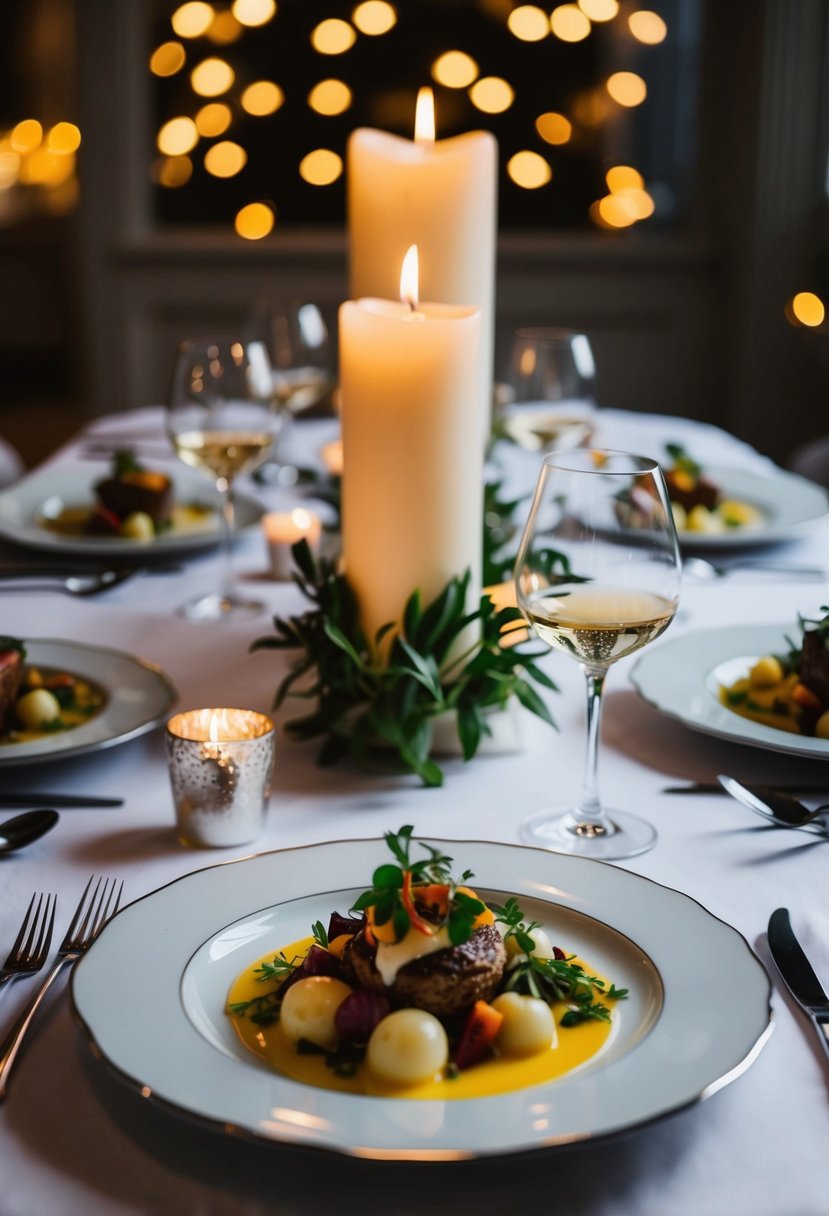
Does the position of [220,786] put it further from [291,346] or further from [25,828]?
[291,346]

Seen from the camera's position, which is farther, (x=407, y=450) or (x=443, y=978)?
(x=407, y=450)

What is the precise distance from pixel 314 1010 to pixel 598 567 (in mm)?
420

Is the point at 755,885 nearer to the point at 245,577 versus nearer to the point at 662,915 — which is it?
the point at 662,915

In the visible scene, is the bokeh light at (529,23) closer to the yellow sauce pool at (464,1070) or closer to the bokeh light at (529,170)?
the bokeh light at (529,170)

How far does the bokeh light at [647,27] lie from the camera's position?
16.6ft

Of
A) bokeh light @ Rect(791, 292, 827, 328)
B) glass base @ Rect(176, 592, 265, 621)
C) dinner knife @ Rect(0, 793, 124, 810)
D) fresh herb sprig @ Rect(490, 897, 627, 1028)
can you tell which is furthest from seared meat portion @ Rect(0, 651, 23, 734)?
bokeh light @ Rect(791, 292, 827, 328)

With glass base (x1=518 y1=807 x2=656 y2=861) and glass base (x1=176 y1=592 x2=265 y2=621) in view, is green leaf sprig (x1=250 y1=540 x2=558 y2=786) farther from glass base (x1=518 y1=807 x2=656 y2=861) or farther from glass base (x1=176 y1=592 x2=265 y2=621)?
glass base (x1=176 y1=592 x2=265 y2=621)

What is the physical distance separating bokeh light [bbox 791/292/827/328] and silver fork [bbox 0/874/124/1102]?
4392mm

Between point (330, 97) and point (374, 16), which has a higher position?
point (374, 16)

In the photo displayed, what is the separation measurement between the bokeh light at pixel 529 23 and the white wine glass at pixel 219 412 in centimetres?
424

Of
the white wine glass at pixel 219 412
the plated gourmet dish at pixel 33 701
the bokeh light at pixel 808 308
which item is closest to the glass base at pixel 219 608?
the white wine glass at pixel 219 412

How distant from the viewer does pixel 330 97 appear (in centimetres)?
549

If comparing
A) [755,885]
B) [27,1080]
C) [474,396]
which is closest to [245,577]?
[474,396]

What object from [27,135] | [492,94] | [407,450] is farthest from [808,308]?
[27,135]
